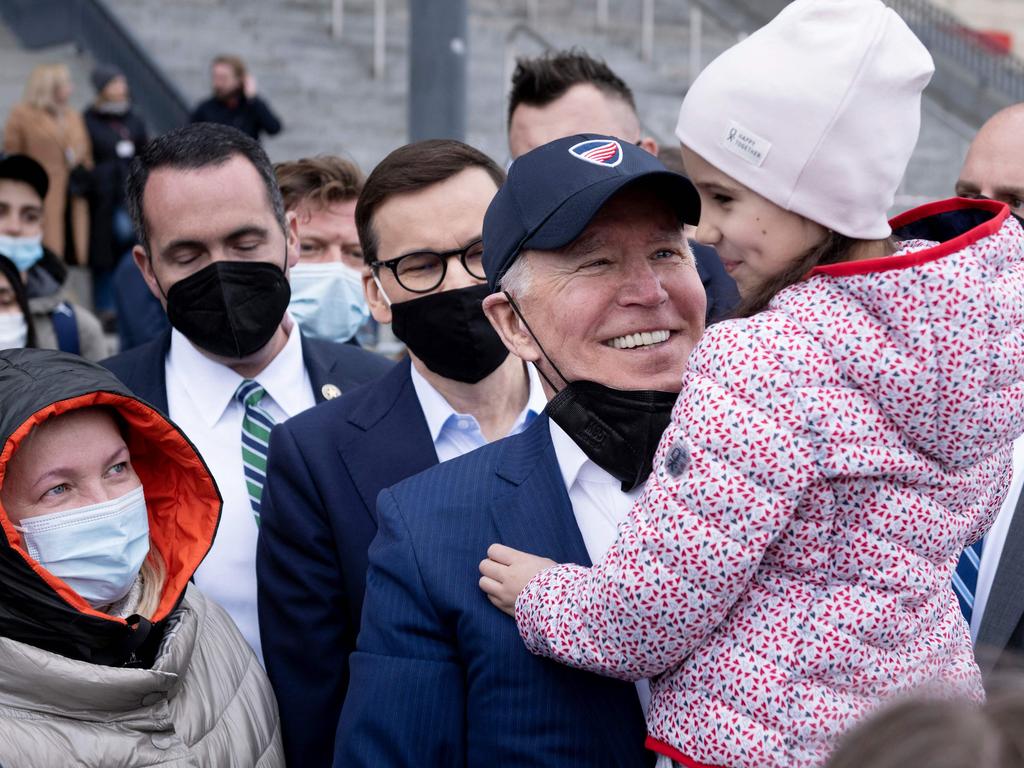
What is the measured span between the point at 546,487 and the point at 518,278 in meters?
0.42

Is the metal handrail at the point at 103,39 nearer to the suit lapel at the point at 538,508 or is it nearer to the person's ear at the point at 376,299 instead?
the person's ear at the point at 376,299

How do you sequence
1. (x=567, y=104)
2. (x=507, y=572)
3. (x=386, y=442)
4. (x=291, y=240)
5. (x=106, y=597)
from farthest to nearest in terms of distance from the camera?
(x=567, y=104), (x=291, y=240), (x=386, y=442), (x=106, y=597), (x=507, y=572)

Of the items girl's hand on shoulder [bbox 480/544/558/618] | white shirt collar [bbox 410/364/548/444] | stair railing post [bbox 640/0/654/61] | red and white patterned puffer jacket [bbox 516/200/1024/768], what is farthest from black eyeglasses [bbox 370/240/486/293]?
stair railing post [bbox 640/0/654/61]

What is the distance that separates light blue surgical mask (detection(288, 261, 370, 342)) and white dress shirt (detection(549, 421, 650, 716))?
2508 mm

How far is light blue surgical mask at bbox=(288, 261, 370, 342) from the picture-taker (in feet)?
16.4

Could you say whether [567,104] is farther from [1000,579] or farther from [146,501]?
[1000,579]

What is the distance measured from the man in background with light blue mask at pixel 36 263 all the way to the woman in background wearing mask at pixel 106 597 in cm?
273

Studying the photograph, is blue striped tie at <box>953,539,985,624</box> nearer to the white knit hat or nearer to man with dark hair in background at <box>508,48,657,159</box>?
the white knit hat

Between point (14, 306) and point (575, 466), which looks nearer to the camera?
point (575, 466)

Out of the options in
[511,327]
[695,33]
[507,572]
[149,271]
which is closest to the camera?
[507,572]

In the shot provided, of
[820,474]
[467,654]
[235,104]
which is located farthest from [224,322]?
[235,104]

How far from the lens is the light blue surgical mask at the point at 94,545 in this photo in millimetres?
2861

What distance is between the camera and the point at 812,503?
81.9 inches

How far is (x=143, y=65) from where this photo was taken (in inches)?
593
